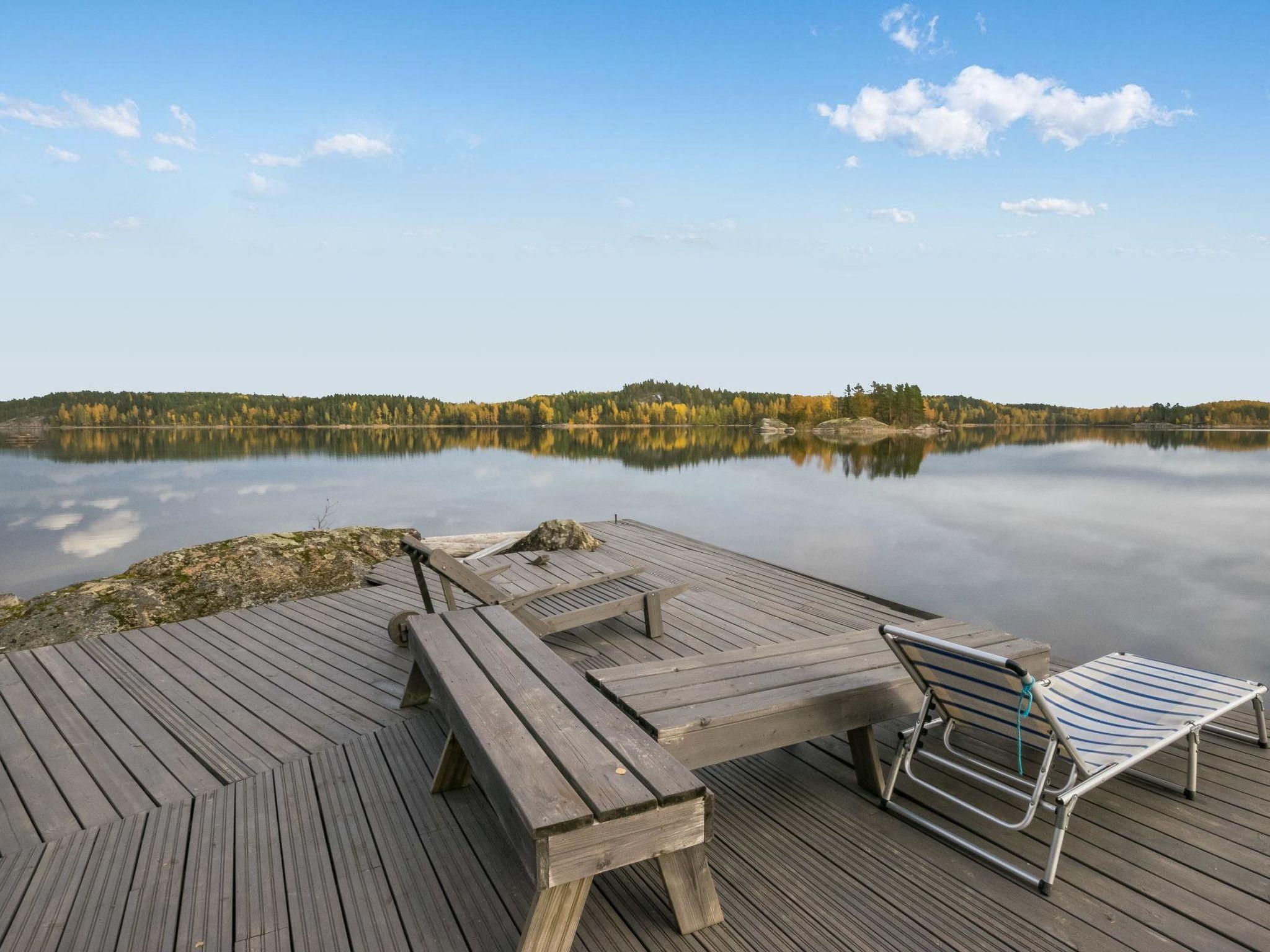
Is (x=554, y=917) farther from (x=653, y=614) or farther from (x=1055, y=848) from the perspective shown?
(x=653, y=614)

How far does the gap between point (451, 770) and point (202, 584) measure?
17.5ft

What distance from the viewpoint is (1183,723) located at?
8.52 feet

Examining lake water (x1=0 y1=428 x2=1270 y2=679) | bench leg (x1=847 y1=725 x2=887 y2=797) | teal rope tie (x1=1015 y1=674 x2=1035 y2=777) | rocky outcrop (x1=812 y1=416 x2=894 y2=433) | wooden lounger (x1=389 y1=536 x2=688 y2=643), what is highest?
rocky outcrop (x1=812 y1=416 x2=894 y2=433)

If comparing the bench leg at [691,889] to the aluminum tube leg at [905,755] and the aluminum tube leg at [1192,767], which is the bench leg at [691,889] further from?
the aluminum tube leg at [1192,767]

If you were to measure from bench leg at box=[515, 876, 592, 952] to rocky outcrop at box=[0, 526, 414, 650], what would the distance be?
5.69 metres

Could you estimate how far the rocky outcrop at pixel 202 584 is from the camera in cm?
571

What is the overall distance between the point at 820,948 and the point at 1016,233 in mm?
23824

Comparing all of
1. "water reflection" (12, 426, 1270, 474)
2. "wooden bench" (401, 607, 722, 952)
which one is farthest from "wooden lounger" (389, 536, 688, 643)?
"water reflection" (12, 426, 1270, 474)

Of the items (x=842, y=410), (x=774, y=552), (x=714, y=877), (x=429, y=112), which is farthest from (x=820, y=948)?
(x=842, y=410)

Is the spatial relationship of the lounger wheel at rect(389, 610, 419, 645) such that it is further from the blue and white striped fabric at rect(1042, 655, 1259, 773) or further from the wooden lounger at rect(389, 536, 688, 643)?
the blue and white striped fabric at rect(1042, 655, 1259, 773)

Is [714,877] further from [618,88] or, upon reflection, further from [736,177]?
[618,88]

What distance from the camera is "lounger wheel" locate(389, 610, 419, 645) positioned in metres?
4.70

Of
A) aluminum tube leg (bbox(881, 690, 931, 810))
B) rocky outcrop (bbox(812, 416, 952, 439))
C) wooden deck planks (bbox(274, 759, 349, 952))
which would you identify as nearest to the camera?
wooden deck planks (bbox(274, 759, 349, 952))

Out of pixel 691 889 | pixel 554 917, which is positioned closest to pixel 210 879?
pixel 554 917
